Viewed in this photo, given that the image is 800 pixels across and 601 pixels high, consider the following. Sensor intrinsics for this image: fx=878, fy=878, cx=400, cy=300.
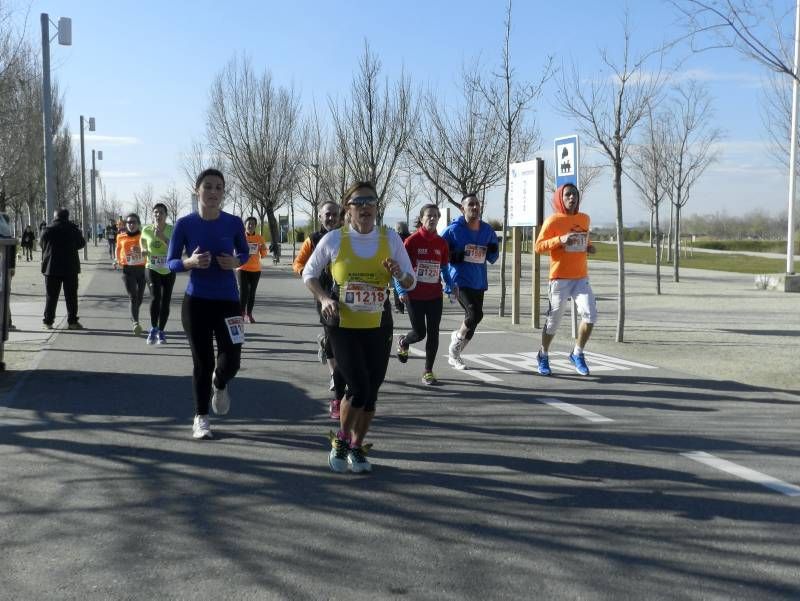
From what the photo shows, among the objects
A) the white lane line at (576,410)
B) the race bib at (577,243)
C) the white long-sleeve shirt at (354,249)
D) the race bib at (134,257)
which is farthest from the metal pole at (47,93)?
the white long-sleeve shirt at (354,249)

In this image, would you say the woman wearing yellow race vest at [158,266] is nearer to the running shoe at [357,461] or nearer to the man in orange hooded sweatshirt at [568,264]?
the man in orange hooded sweatshirt at [568,264]

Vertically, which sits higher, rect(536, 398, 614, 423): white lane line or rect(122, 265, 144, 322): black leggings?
rect(122, 265, 144, 322): black leggings

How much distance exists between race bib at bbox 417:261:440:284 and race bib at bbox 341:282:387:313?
3.20 metres

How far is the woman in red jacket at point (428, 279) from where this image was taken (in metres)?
8.69

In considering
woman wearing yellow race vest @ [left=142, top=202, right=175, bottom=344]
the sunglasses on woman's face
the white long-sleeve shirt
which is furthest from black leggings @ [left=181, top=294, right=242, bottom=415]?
woman wearing yellow race vest @ [left=142, top=202, right=175, bottom=344]

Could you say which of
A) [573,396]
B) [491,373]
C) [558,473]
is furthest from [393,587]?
[491,373]

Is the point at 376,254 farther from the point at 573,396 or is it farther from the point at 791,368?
the point at 791,368

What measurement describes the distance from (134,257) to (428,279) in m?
6.25

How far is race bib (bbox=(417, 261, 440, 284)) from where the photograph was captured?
8.67 meters

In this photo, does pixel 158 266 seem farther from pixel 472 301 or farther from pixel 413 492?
pixel 413 492

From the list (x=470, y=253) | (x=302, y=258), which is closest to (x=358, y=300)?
(x=302, y=258)

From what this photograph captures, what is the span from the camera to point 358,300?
5465mm

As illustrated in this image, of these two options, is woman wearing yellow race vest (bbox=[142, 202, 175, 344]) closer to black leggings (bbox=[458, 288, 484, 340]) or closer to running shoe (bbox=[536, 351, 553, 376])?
black leggings (bbox=[458, 288, 484, 340])

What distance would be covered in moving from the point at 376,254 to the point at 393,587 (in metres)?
2.34
